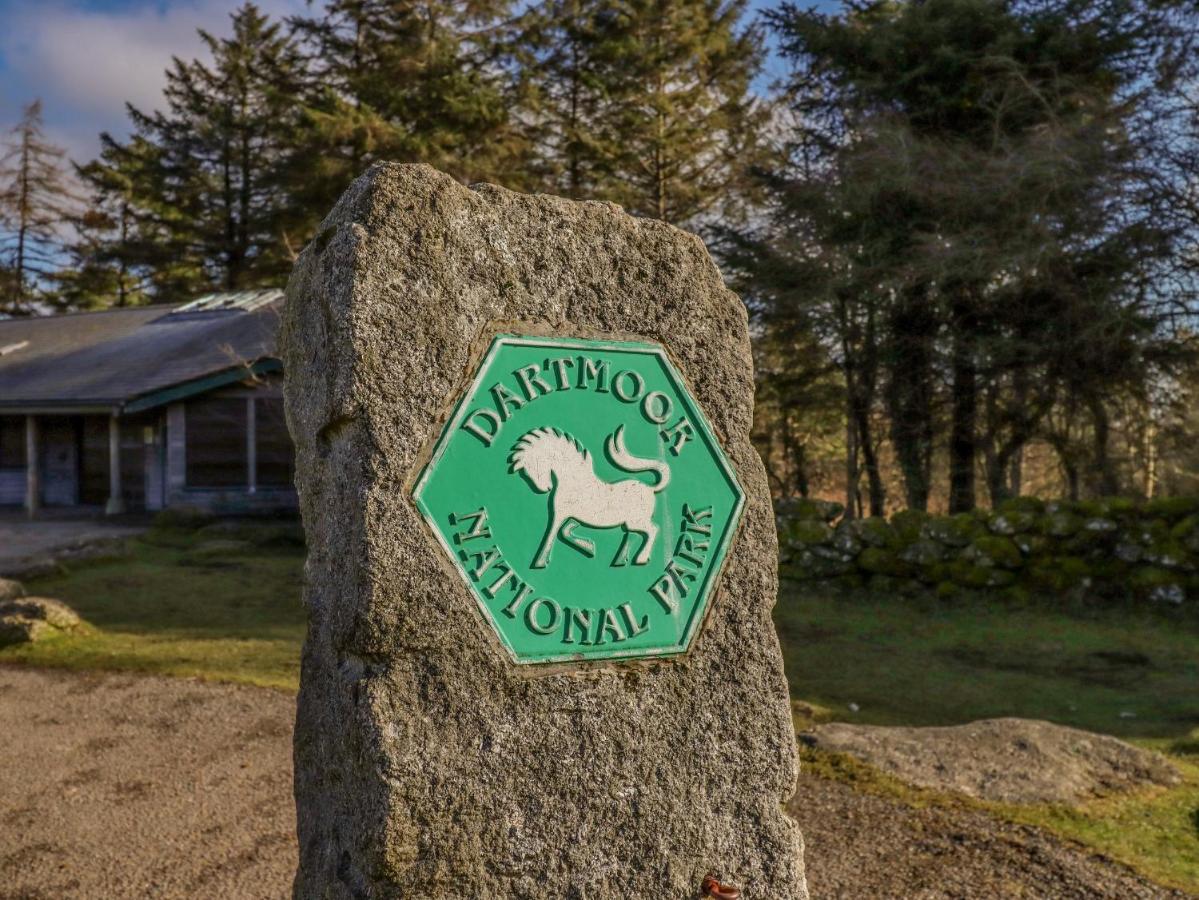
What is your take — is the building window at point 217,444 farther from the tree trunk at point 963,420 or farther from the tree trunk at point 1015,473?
the tree trunk at point 1015,473

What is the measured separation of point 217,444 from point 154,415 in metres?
2.19

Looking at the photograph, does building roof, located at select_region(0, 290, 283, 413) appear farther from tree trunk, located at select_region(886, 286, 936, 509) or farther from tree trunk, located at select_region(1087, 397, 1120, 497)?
tree trunk, located at select_region(1087, 397, 1120, 497)

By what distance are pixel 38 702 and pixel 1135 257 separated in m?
13.5

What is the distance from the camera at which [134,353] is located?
22078mm

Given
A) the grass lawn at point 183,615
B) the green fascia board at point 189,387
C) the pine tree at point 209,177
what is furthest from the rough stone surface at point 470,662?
the pine tree at point 209,177

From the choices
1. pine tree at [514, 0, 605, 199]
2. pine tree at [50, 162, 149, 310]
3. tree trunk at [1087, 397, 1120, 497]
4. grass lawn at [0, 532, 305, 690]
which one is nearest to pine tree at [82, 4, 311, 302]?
pine tree at [50, 162, 149, 310]

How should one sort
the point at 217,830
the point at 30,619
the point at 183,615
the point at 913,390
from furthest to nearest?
1. the point at 913,390
2. the point at 183,615
3. the point at 30,619
4. the point at 217,830

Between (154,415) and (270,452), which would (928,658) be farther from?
(154,415)

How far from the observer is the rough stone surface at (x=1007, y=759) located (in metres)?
4.81

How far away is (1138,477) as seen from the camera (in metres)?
15.0

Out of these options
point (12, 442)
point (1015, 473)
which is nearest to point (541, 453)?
point (1015, 473)

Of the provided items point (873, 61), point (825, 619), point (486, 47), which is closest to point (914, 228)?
point (873, 61)

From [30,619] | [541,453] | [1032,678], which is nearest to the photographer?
[541,453]

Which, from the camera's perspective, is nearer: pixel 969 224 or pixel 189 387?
pixel 969 224
